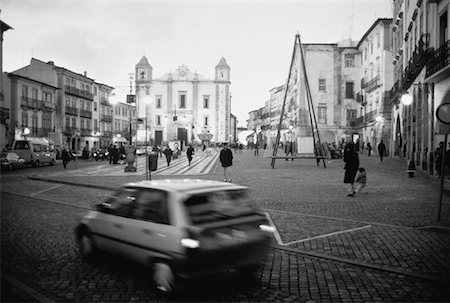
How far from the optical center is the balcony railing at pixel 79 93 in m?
63.3

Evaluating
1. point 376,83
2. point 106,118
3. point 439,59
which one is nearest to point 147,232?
point 439,59

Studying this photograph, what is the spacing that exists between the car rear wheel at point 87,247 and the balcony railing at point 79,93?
60747 millimetres

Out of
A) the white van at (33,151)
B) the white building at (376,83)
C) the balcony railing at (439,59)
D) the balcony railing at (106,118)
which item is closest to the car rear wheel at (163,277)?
the balcony railing at (439,59)

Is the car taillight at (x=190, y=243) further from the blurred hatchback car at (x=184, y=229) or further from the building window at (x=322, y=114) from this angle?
the building window at (x=322, y=114)

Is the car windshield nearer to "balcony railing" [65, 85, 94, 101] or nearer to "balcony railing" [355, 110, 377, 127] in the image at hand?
"balcony railing" [355, 110, 377, 127]

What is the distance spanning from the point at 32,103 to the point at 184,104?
38.4 meters

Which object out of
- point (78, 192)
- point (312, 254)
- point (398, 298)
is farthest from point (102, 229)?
point (78, 192)

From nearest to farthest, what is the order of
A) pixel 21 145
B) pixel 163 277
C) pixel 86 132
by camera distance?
1. pixel 163 277
2. pixel 21 145
3. pixel 86 132

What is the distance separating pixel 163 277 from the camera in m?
5.14

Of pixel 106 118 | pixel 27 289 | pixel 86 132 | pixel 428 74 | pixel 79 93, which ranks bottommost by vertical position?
pixel 27 289

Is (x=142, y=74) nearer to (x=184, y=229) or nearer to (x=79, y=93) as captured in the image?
(x=79, y=93)

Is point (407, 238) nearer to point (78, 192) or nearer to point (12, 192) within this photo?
point (78, 192)

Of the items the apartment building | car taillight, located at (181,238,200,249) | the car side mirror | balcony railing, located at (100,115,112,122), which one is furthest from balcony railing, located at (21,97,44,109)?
car taillight, located at (181,238,200,249)

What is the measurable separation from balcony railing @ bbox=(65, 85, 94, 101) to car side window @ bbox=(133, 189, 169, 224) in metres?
61.9
